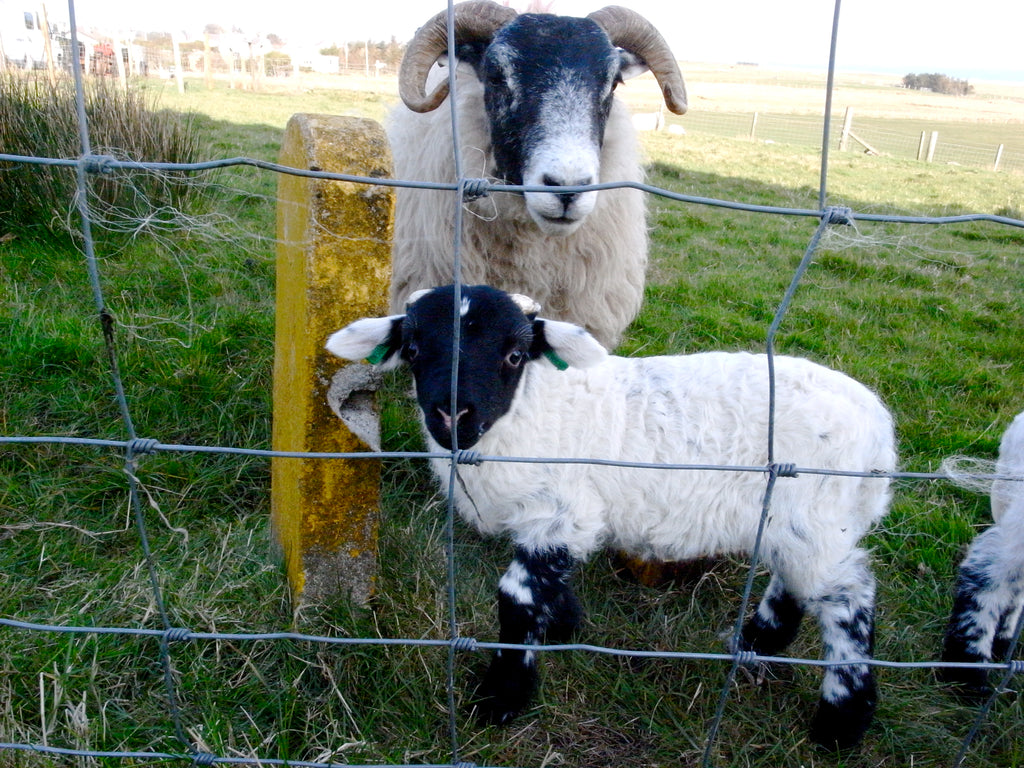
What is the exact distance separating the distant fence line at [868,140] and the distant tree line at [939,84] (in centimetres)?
1356

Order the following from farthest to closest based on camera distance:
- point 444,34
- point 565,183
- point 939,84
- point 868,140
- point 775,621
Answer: point 939,84 < point 868,140 < point 444,34 < point 565,183 < point 775,621

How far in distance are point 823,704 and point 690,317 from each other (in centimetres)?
297

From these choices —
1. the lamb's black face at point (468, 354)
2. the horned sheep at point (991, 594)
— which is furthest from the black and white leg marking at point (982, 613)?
the lamb's black face at point (468, 354)

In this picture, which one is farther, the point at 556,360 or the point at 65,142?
the point at 65,142

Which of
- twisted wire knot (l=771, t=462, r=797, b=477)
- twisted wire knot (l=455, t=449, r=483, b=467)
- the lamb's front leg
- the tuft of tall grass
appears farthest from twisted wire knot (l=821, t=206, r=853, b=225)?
the tuft of tall grass

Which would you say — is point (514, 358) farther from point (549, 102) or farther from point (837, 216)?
point (549, 102)

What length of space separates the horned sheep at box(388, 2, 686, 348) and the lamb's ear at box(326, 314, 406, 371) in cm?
101

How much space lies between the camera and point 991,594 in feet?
7.70

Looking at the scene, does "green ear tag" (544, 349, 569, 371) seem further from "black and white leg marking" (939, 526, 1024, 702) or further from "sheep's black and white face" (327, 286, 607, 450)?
"black and white leg marking" (939, 526, 1024, 702)

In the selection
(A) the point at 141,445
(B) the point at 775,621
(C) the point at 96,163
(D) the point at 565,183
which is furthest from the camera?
(D) the point at 565,183

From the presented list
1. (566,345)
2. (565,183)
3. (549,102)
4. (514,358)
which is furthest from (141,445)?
(549,102)

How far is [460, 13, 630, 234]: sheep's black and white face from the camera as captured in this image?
9.39ft

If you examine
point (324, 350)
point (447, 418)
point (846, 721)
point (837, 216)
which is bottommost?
point (846, 721)

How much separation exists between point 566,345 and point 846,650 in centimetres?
113
